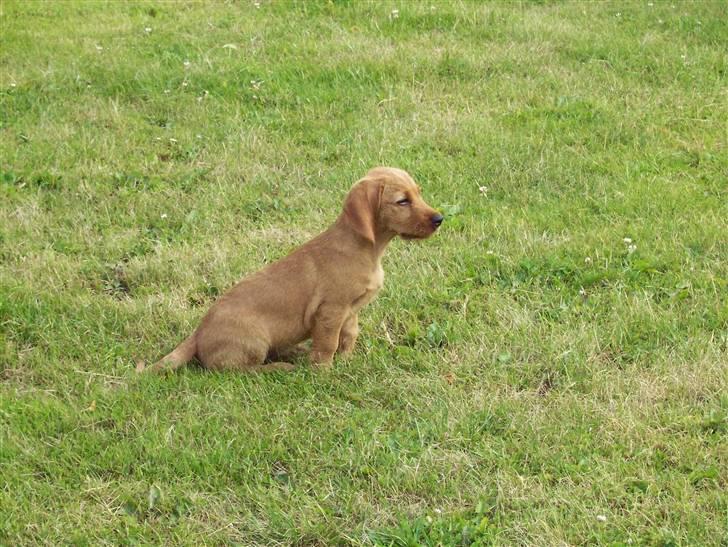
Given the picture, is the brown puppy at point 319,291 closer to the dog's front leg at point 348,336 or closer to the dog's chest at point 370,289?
the dog's chest at point 370,289

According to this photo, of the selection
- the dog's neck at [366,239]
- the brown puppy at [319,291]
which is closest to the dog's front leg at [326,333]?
the brown puppy at [319,291]

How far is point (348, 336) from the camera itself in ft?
17.9

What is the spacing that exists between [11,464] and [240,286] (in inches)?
57.5

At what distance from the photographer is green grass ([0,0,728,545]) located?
14.3ft

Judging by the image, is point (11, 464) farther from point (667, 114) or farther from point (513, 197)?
point (667, 114)

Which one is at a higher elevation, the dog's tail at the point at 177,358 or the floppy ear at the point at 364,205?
the floppy ear at the point at 364,205

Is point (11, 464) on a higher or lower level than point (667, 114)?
lower

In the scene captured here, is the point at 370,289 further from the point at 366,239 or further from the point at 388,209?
the point at 388,209

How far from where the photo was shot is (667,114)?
8.41 m

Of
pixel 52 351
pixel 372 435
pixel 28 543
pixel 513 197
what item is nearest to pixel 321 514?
pixel 372 435

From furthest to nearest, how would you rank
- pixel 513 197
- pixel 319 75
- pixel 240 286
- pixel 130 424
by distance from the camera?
pixel 319 75 < pixel 513 197 < pixel 240 286 < pixel 130 424

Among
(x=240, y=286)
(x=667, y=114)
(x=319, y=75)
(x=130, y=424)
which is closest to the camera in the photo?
(x=130, y=424)

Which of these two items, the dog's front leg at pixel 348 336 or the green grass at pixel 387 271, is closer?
the green grass at pixel 387 271

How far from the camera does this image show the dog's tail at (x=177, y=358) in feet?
17.2
